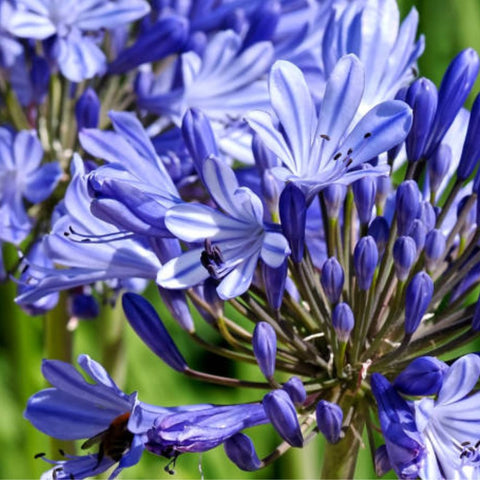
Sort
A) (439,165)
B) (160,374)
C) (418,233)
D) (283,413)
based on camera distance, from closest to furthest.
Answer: (283,413) < (418,233) < (439,165) < (160,374)

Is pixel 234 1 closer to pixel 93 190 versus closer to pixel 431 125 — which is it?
pixel 431 125

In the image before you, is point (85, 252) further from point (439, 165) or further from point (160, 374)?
point (160, 374)

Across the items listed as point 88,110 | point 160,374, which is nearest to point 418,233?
point 88,110

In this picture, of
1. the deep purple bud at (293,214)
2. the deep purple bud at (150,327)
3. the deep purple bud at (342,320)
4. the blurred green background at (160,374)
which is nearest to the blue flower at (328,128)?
the deep purple bud at (293,214)

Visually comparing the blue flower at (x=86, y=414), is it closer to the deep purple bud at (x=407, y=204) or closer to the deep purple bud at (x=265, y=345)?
the deep purple bud at (x=265, y=345)

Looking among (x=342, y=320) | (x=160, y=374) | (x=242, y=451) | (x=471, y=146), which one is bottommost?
(x=160, y=374)
